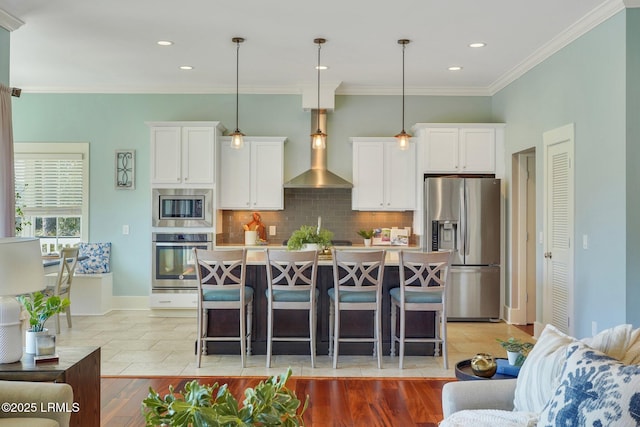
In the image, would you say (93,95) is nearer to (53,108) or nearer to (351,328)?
(53,108)

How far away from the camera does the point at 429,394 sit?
4043 mm

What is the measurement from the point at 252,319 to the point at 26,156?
14.3ft

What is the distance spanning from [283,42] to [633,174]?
3.28m

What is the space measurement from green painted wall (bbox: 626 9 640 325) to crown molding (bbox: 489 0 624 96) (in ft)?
1.12

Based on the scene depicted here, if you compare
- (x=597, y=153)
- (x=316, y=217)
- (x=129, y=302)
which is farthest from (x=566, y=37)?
(x=129, y=302)

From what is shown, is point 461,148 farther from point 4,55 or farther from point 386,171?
point 4,55

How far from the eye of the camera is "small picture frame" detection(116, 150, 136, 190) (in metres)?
7.32

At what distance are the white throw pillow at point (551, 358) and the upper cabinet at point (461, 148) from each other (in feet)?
15.4

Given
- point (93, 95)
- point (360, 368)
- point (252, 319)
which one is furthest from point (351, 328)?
point (93, 95)

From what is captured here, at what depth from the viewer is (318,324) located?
512cm

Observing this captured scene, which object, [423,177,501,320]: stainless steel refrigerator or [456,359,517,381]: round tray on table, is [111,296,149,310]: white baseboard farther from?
[456,359,517,381]: round tray on table

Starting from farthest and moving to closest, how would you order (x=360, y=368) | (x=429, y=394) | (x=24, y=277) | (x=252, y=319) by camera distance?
1. (x=252, y=319)
2. (x=360, y=368)
3. (x=429, y=394)
4. (x=24, y=277)

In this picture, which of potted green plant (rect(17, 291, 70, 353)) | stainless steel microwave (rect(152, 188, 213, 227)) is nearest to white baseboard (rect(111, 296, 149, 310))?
stainless steel microwave (rect(152, 188, 213, 227))

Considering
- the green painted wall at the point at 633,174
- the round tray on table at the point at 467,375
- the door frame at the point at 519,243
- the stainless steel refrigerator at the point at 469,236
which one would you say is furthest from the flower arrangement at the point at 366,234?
the round tray on table at the point at 467,375
